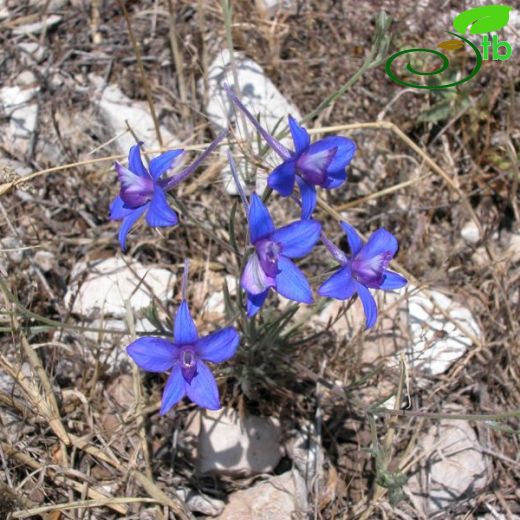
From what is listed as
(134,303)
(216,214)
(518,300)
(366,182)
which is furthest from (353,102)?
(134,303)

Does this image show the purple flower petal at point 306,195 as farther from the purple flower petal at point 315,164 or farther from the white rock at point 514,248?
the white rock at point 514,248

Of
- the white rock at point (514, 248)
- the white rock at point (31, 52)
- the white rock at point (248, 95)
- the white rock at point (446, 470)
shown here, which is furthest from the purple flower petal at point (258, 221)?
the white rock at point (31, 52)

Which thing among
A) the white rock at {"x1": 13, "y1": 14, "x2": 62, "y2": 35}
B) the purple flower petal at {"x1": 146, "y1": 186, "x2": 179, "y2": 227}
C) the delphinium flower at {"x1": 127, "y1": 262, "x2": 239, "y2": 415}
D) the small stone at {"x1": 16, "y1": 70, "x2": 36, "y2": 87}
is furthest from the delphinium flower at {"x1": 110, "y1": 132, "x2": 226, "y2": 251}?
the white rock at {"x1": 13, "y1": 14, "x2": 62, "y2": 35}

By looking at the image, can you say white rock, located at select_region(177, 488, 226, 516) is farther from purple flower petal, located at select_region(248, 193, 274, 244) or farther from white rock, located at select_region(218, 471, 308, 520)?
purple flower petal, located at select_region(248, 193, 274, 244)

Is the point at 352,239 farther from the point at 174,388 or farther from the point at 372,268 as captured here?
the point at 174,388

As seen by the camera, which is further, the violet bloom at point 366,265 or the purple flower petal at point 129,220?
the purple flower petal at point 129,220

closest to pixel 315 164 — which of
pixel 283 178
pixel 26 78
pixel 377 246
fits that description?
pixel 283 178
